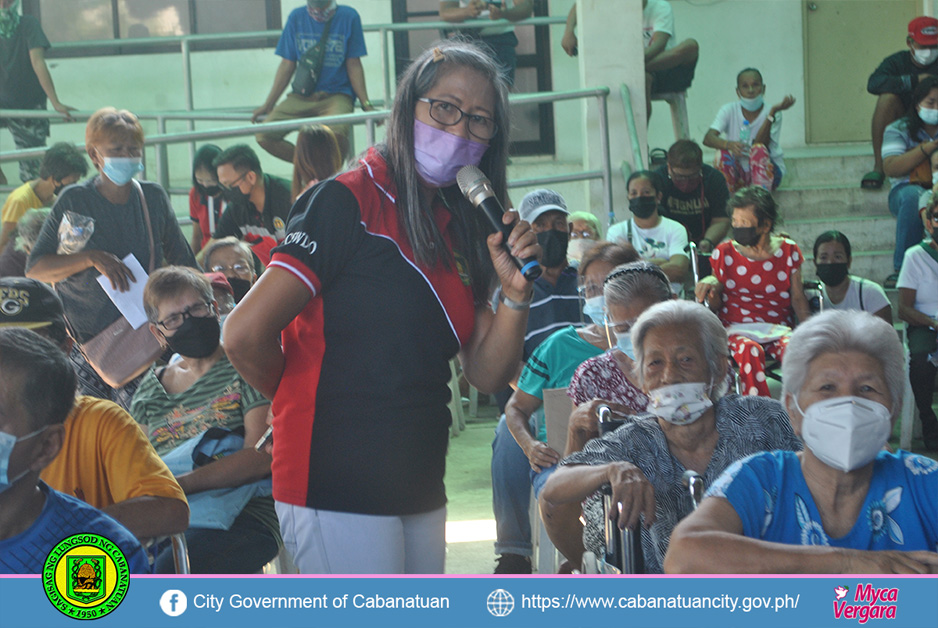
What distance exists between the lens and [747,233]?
5207 mm

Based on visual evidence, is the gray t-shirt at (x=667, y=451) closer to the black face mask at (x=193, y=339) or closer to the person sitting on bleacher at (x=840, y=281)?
the black face mask at (x=193, y=339)

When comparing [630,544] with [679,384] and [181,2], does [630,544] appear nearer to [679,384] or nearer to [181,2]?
[679,384]

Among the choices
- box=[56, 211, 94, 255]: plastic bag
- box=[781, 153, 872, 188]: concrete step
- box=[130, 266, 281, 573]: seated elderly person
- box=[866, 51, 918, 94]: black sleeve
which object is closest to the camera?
box=[130, 266, 281, 573]: seated elderly person

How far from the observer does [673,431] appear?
2357mm

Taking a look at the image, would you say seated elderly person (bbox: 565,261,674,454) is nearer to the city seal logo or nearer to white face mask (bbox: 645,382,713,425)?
white face mask (bbox: 645,382,713,425)

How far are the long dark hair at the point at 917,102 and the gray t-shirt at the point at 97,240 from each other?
17.1 feet

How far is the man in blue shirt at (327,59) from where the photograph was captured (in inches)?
A: 266

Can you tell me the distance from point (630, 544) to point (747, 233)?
3.40 m

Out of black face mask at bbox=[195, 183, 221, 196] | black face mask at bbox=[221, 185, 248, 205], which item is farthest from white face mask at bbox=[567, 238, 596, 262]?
black face mask at bbox=[195, 183, 221, 196]

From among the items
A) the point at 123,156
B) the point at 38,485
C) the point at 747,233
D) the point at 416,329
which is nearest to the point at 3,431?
the point at 38,485

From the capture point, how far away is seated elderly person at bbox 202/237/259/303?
4.25m

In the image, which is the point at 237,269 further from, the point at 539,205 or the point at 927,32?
the point at 927,32
